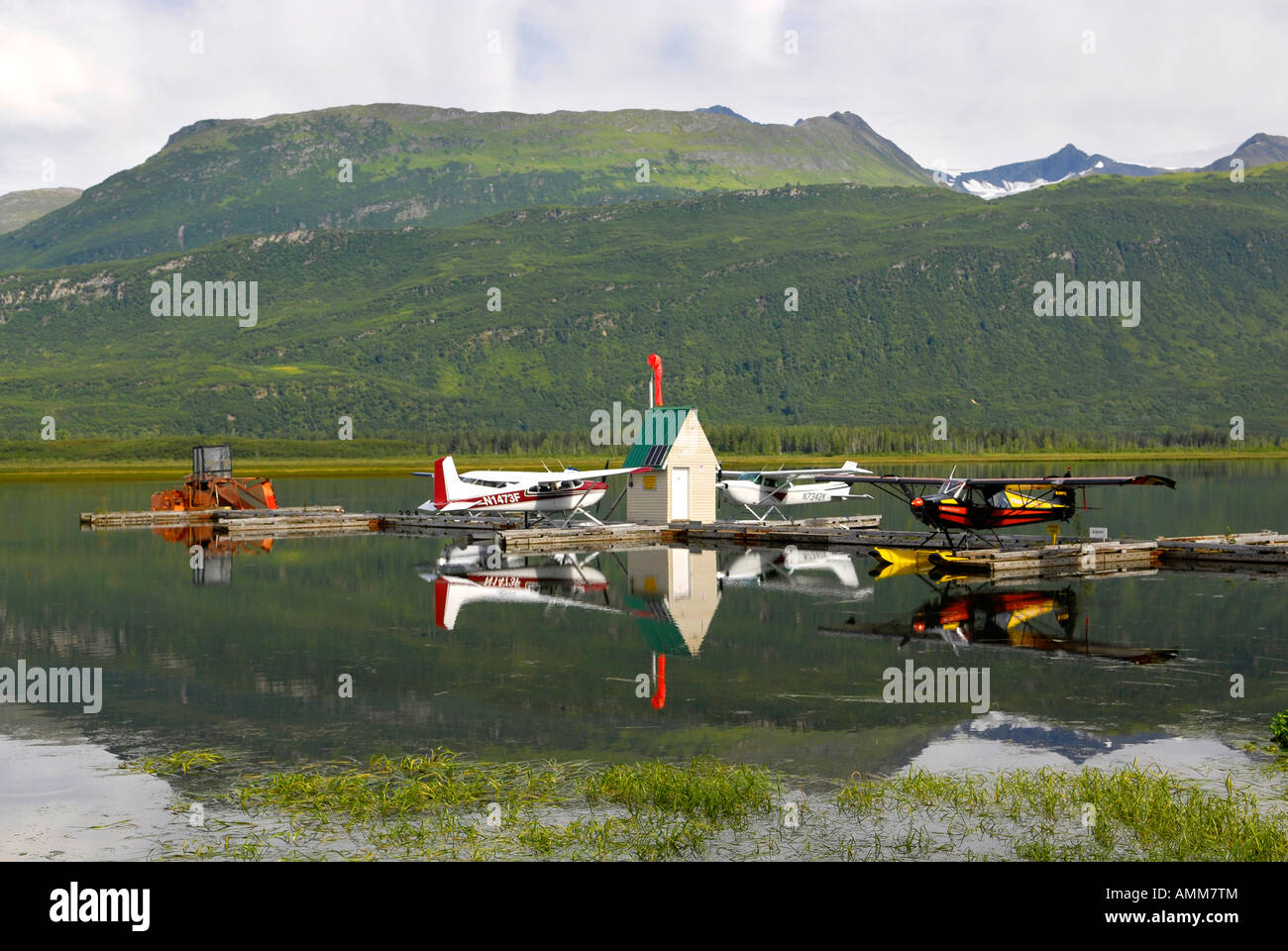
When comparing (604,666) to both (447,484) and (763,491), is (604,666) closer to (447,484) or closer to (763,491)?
(447,484)

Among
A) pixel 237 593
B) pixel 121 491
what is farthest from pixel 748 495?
pixel 121 491

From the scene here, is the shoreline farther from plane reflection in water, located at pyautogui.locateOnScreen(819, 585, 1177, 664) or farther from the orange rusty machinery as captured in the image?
plane reflection in water, located at pyautogui.locateOnScreen(819, 585, 1177, 664)

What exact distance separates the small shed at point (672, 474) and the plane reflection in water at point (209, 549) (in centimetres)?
1408

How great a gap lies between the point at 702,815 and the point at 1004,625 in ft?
48.0

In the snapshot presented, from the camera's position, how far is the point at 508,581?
35250 millimetres

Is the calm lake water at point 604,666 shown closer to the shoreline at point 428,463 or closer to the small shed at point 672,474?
the small shed at point 672,474

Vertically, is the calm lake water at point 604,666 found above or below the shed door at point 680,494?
below

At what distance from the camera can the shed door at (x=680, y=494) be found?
49.8 m

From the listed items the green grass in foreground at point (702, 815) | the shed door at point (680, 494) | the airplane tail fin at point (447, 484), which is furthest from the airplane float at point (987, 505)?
the green grass in foreground at point (702, 815)

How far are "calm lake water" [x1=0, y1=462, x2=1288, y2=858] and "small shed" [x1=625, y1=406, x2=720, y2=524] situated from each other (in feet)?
31.7

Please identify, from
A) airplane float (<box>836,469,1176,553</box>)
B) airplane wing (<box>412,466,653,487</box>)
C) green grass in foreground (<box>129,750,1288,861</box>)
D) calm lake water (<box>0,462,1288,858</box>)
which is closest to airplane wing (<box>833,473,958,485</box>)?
airplane float (<box>836,469,1176,553</box>)
